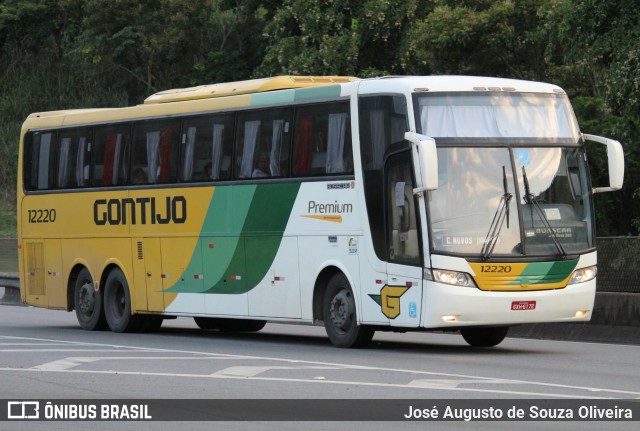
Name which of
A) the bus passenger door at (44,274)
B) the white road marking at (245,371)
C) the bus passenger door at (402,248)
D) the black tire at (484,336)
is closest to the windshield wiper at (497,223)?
the bus passenger door at (402,248)

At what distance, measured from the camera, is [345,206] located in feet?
63.0

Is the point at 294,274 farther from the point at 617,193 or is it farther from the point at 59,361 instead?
the point at 617,193

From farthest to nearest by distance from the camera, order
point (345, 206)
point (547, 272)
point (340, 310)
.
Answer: point (340, 310) < point (345, 206) < point (547, 272)

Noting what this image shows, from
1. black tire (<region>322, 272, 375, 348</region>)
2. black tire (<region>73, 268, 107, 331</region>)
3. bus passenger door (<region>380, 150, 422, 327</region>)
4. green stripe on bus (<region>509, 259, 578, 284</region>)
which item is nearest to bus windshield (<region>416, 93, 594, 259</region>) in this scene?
green stripe on bus (<region>509, 259, 578, 284</region>)

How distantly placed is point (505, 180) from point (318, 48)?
65.3ft

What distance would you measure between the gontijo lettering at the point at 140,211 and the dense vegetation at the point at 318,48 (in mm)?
7272

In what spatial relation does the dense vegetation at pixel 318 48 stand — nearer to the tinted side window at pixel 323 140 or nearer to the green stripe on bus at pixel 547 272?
the green stripe on bus at pixel 547 272

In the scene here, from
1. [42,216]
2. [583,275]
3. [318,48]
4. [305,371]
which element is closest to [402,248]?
[583,275]

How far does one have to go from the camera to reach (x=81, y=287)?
995 inches

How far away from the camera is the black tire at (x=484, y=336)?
65.5 feet

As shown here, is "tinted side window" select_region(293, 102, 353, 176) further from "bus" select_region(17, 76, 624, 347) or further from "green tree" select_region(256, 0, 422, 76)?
"green tree" select_region(256, 0, 422, 76)

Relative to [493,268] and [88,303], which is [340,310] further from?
[88,303]

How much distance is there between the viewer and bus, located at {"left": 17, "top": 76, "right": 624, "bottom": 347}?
58.6 ft

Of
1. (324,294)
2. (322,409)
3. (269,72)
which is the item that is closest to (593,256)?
(324,294)
